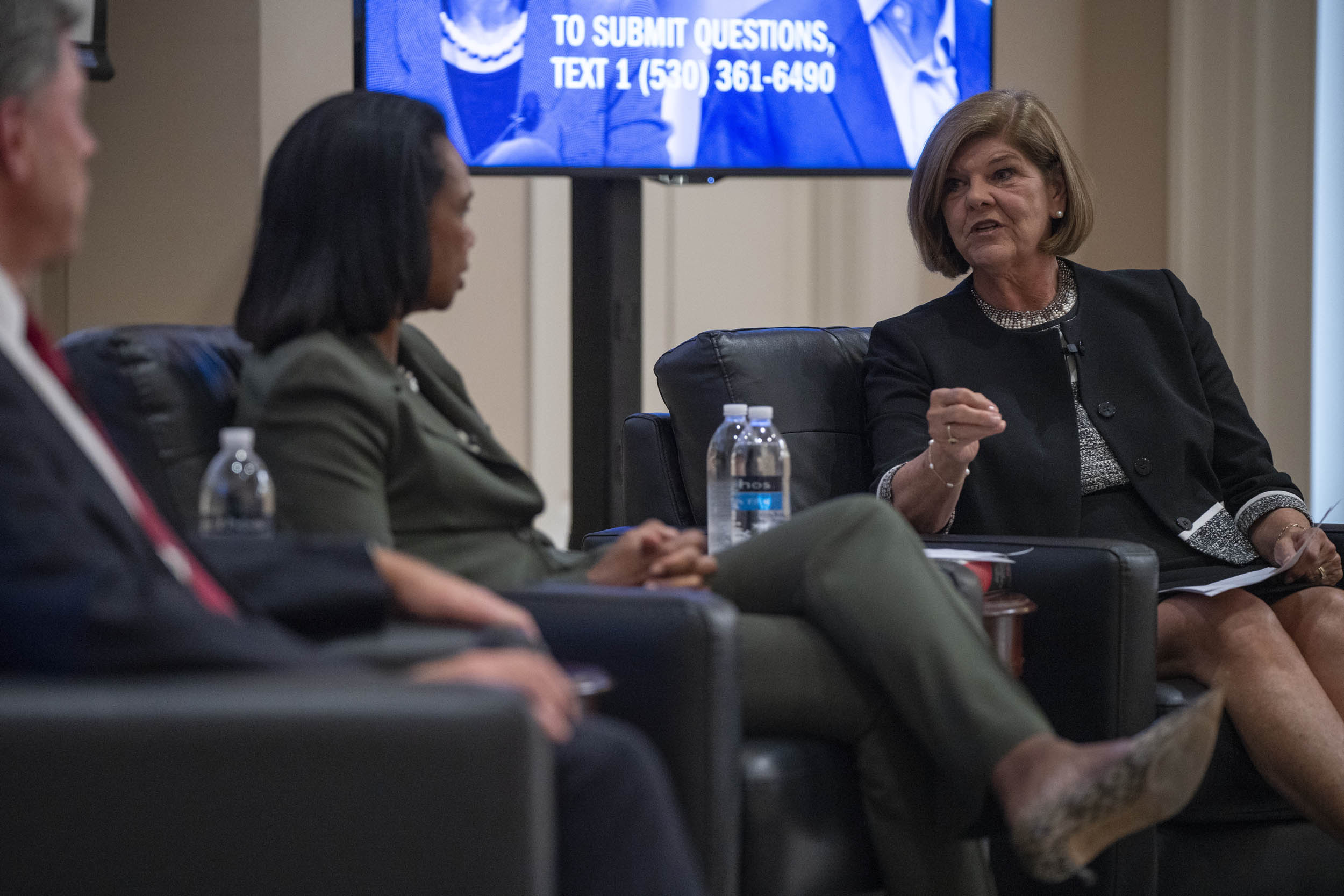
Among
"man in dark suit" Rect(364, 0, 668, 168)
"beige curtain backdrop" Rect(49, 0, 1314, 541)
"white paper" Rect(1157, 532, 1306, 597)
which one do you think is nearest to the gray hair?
"white paper" Rect(1157, 532, 1306, 597)

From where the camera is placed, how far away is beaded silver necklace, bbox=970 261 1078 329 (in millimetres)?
2496

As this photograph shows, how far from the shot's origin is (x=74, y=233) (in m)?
1.17

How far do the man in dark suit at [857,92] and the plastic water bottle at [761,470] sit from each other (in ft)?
3.08

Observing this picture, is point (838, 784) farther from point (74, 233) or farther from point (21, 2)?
point (21, 2)

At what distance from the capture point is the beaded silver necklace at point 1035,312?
250cm

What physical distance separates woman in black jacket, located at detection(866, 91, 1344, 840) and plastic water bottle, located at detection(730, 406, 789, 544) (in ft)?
0.51

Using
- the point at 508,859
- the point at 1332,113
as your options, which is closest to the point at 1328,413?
the point at 1332,113

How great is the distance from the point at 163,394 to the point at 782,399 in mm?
1121

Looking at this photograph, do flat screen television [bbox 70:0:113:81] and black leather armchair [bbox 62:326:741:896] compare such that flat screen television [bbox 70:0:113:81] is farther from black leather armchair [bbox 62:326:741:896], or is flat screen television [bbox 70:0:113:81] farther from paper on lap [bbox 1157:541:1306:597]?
paper on lap [bbox 1157:541:1306:597]

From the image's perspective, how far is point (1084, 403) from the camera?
2418 millimetres

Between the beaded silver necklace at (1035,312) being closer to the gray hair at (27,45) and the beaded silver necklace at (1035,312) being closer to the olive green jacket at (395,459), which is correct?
the olive green jacket at (395,459)

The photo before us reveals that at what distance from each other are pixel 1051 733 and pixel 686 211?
2721 millimetres

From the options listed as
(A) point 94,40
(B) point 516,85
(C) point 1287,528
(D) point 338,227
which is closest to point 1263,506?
(C) point 1287,528

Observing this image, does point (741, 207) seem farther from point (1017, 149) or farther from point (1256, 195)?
point (1017, 149)
